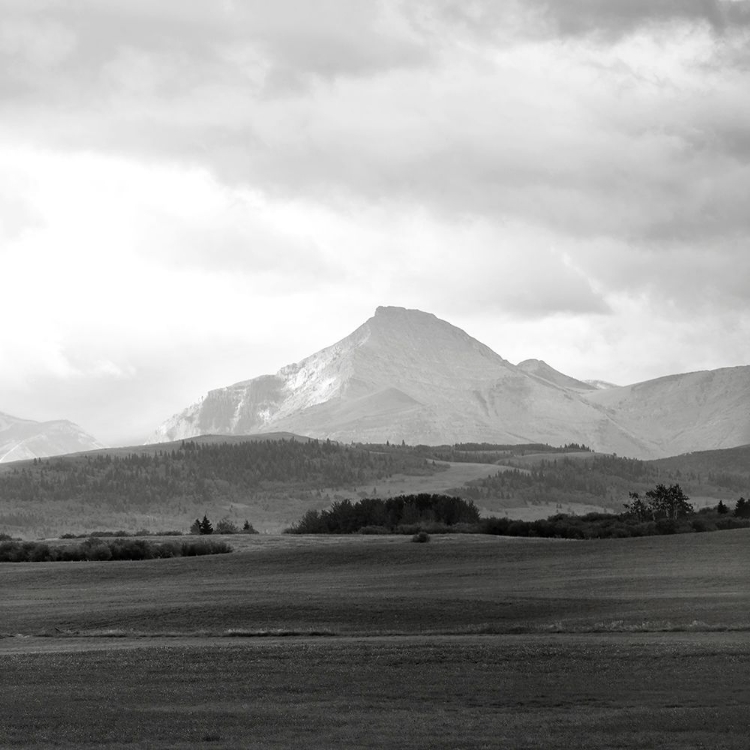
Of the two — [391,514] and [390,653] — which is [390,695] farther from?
[391,514]

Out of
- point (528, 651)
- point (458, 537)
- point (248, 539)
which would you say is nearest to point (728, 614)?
point (528, 651)

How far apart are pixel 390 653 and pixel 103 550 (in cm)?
4804

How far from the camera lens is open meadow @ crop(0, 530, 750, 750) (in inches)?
859

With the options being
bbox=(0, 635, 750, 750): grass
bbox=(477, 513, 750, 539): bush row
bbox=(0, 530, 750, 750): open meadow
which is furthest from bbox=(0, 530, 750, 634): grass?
bbox=(477, 513, 750, 539): bush row

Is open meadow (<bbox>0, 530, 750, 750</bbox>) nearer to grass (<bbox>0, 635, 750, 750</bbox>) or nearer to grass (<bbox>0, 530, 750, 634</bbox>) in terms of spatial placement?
grass (<bbox>0, 635, 750, 750</bbox>)

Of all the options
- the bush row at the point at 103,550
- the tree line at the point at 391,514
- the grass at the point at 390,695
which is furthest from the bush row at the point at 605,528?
the grass at the point at 390,695

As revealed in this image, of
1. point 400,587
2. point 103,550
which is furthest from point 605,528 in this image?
point 400,587

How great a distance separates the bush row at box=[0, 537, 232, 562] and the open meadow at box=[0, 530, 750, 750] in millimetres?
9871

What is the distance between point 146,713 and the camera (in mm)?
23969

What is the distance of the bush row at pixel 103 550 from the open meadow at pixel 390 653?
32.4ft

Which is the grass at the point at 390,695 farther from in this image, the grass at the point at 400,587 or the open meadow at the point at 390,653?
the grass at the point at 400,587

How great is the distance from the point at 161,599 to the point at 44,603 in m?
5.53

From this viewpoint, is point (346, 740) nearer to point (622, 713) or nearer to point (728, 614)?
point (622, 713)

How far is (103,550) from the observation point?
76625 millimetres
